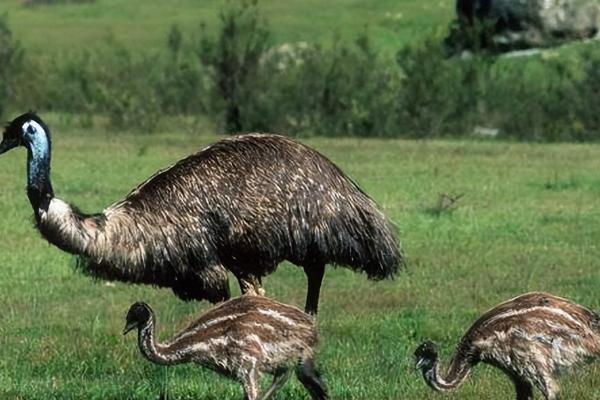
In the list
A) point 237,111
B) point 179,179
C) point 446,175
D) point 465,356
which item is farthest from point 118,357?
point 237,111

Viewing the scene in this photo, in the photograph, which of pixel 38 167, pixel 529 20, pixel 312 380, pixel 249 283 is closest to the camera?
pixel 312 380

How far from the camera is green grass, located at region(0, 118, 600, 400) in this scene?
10258 mm

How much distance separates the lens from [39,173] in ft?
31.5

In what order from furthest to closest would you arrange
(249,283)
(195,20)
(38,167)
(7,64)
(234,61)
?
(195,20)
(7,64)
(234,61)
(249,283)
(38,167)

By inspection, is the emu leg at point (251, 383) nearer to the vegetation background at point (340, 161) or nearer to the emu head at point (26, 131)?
the vegetation background at point (340, 161)

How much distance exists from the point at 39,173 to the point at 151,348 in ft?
4.93

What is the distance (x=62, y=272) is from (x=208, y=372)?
493cm

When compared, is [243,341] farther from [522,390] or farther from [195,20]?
[195,20]

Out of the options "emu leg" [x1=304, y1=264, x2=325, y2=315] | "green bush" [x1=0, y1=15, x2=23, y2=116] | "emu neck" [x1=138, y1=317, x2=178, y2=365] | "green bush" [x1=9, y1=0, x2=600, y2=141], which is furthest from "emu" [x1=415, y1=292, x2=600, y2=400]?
"green bush" [x1=0, y1=15, x2=23, y2=116]

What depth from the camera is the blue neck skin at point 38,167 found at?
9.59 meters

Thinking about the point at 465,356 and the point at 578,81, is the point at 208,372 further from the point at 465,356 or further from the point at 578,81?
the point at 578,81

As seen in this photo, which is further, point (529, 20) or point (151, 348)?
point (529, 20)

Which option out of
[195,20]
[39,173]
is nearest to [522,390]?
[39,173]

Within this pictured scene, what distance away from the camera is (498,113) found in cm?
3181
